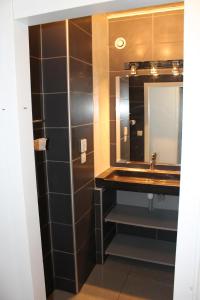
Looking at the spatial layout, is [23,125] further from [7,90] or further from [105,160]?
[105,160]

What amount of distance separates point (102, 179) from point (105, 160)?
1.25 feet

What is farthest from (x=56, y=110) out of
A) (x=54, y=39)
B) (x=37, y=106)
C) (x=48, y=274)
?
(x=48, y=274)

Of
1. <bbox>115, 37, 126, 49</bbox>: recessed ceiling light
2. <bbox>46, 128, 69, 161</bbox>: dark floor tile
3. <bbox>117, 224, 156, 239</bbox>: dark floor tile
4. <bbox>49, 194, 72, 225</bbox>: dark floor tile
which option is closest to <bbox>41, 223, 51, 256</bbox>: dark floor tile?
<bbox>49, 194, 72, 225</bbox>: dark floor tile

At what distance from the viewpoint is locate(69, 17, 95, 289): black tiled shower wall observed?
6.72 feet

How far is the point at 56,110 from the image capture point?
201 cm

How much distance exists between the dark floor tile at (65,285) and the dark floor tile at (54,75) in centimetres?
165

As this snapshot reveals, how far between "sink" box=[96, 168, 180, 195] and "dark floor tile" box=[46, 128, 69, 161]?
0.60m

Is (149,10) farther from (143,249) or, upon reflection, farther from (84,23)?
(143,249)

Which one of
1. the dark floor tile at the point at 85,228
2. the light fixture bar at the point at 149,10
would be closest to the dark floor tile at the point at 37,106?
the dark floor tile at the point at 85,228

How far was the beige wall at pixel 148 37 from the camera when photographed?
8.27ft

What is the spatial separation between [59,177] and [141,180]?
918 mm

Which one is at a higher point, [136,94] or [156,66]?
[156,66]

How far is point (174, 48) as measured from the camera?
100 inches

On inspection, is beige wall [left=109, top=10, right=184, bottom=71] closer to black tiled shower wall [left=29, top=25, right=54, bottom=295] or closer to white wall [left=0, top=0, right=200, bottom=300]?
black tiled shower wall [left=29, top=25, right=54, bottom=295]
